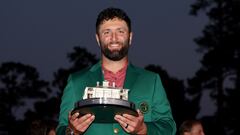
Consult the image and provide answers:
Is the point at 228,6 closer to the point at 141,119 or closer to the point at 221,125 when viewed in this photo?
the point at 221,125

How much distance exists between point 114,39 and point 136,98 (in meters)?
0.39

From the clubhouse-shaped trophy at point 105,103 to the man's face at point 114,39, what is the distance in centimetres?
28

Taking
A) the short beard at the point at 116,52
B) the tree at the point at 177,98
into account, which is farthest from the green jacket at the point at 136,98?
the tree at the point at 177,98

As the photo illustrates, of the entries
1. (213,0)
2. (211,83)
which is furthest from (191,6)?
(211,83)

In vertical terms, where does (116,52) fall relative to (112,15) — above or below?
below

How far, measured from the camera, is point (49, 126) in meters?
7.57

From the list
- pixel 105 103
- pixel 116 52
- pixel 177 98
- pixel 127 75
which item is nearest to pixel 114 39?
pixel 116 52

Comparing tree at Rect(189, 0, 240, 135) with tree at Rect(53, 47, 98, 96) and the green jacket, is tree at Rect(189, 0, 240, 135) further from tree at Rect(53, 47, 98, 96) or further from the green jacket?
the green jacket

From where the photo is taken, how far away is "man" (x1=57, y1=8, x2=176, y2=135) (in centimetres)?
317

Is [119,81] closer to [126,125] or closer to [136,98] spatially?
[136,98]

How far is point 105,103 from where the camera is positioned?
2809mm

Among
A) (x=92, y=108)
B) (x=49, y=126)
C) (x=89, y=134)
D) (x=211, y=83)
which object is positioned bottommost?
(x=211, y=83)

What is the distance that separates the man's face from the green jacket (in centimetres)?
18

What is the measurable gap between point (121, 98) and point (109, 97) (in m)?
0.10
